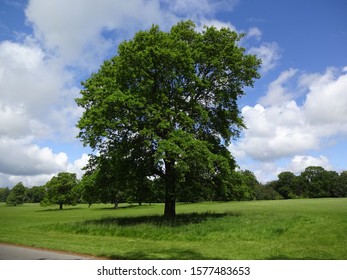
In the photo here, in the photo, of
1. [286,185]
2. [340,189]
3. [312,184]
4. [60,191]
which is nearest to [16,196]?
[60,191]

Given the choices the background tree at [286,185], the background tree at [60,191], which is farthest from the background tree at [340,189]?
the background tree at [60,191]

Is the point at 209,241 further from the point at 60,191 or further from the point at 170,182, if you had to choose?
the point at 60,191

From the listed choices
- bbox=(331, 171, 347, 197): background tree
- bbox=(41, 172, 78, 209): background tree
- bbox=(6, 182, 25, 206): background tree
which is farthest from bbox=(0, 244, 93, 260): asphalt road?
bbox=(331, 171, 347, 197): background tree

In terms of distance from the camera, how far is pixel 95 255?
14492mm

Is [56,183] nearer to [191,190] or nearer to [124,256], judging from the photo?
[191,190]

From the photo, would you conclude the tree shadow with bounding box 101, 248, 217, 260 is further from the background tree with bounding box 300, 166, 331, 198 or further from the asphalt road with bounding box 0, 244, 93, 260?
the background tree with bounding box 300, 166, 331, 198

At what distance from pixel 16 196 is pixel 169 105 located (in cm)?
15871

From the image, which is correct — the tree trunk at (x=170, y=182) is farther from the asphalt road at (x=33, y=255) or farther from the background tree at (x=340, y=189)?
the background tree at (x=340, y=189)

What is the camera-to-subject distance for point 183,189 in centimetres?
3344

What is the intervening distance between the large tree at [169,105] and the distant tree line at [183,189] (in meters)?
1.02

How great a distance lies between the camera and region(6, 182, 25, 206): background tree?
16234 centimetres

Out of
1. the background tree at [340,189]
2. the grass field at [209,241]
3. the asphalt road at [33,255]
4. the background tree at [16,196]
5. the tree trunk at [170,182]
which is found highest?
the background tree at [340,189]

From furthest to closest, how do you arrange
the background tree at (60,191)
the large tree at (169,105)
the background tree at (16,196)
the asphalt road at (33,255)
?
the background tree at (16,196)
the background tree at (60,191)
the large tree at (169,105)
the asphalt road at (33,255)

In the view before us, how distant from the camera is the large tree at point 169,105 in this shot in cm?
2708
